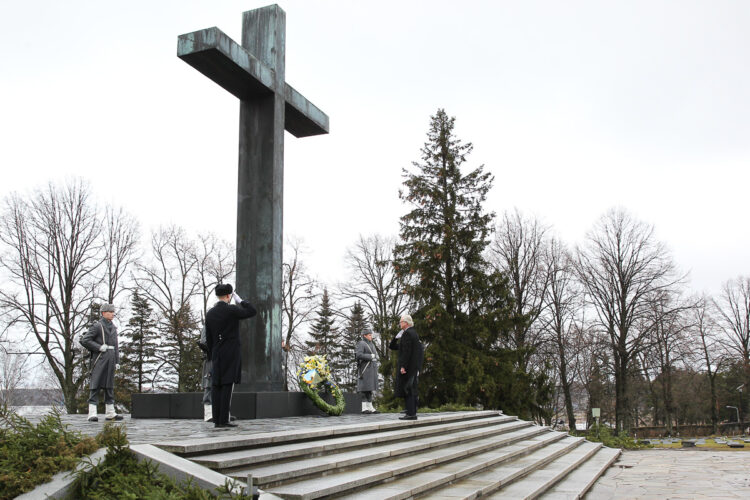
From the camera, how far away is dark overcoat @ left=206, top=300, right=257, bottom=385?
6.92 meters

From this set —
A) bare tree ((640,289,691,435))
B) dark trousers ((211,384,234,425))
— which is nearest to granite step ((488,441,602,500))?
dark trousers ((211,384,234,425))

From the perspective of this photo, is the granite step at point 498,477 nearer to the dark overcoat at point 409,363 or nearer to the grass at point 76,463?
the dark overcoat at point 409,363

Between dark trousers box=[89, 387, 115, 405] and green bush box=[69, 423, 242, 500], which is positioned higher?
dark trousers box=[89, 387, 115, 405]

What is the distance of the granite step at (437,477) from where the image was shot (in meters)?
5.49

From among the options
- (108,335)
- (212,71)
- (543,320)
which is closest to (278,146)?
(212,71)

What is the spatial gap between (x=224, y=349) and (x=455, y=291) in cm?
1774

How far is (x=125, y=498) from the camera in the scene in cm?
408

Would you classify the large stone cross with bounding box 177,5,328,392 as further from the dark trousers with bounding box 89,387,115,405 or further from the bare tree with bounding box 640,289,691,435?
the bare tree with bounding box 640,289,691,435

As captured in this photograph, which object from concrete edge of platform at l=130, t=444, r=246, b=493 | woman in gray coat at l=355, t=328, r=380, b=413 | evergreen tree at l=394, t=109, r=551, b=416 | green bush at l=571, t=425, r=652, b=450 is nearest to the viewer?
concrete edge of platform at l=130, t=444, r=246, b=493

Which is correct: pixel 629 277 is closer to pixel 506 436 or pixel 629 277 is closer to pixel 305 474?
pixel 506 436

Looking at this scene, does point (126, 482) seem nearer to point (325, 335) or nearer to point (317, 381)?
point (317, 381)

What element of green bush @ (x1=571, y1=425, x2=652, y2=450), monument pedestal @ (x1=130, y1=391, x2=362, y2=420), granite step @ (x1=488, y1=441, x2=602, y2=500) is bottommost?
green bush @ (x1=571, y1=425, x2=652, y2=450)

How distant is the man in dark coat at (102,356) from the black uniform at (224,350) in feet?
9.47

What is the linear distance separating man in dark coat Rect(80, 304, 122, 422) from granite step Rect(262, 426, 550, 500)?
4937 mm
